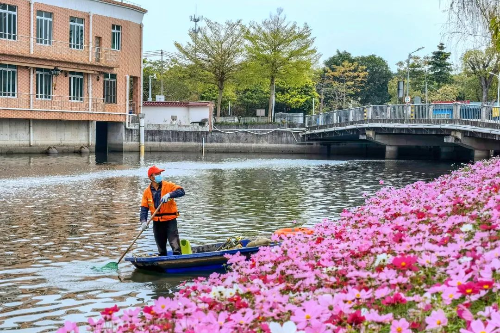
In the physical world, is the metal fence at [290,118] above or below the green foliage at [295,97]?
below

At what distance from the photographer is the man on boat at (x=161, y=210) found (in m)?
15.1

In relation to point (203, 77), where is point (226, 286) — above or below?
below

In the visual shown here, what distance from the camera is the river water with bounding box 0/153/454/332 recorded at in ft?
42.7

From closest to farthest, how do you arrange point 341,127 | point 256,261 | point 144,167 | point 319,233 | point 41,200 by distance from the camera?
1. point 256,261
2. point 319,233
3. point 41,200
4. point 144,167
5. point 341,127

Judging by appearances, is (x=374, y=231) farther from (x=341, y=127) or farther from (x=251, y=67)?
(x=251, y=67)

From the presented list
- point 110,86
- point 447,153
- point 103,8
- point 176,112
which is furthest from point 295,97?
point 103,8

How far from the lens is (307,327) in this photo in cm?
622

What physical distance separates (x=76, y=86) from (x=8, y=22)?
24.8 ft

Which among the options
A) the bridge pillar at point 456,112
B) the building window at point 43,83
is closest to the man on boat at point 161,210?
the bridge pillar at point 456,112

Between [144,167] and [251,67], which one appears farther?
[251,67]

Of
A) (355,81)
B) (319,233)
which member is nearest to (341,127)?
(319,233)

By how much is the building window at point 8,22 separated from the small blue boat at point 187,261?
1765 inches

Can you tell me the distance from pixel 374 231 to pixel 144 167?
35.7 m

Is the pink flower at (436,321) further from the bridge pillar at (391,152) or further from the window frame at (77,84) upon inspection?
the window frame at (77,84)
